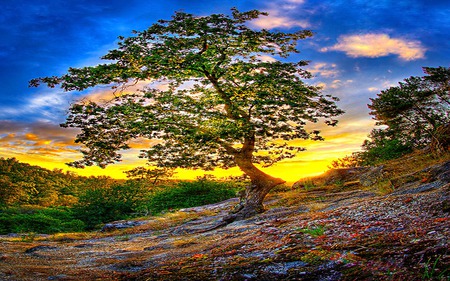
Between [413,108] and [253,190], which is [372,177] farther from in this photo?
[413,108]

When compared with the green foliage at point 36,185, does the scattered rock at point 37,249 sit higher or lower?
lower

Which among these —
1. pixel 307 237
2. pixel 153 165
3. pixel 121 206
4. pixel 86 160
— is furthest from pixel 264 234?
pixel 121 206

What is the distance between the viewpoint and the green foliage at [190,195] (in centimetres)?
2289

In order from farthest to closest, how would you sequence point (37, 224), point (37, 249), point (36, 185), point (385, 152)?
point (36, 185) → point (385, 152) → point (37, 224) → point (37, 249)

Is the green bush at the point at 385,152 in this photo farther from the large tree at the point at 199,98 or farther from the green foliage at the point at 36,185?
the green foliage at the point at 36,185

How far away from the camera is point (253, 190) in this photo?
12.8 meters

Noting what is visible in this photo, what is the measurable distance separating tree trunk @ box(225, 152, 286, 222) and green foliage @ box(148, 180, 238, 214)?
10.7 meters

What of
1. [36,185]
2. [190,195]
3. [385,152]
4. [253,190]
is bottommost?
[190,195]

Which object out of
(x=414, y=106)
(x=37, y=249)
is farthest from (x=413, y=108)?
(x=37, y=249)

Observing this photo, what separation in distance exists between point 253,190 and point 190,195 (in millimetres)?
11645

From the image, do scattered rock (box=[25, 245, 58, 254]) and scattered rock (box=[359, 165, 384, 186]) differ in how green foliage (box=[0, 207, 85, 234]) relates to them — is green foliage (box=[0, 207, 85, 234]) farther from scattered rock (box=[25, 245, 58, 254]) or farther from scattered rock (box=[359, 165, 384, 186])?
scattered rock (box=[359, 165, 384, 186])

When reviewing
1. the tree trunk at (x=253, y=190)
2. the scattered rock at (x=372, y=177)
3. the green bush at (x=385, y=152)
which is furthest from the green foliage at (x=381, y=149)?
the tree trunk at (x=253, y=190)

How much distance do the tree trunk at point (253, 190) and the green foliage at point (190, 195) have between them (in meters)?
10.7

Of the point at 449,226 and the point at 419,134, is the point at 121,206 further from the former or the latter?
the point at 419,134
